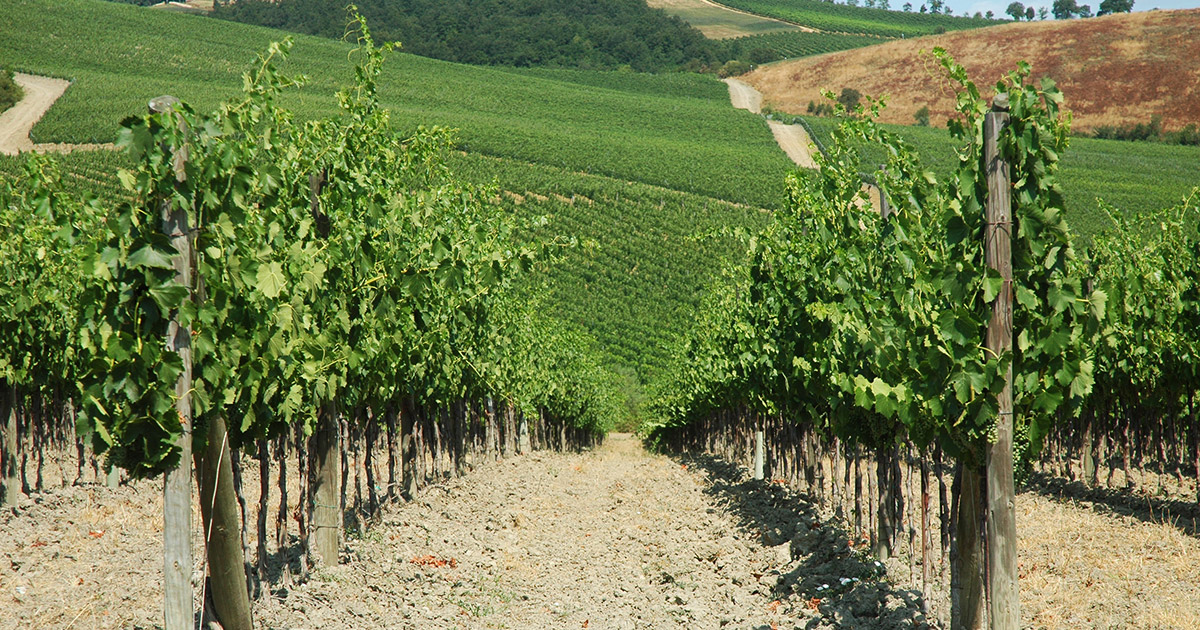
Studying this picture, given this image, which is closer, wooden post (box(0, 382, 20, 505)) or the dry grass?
the dry grass

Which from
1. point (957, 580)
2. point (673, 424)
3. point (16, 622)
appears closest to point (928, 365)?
point (957, 580)

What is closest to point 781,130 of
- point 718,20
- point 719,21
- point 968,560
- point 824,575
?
point 719,21

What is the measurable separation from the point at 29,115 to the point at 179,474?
81.7 m

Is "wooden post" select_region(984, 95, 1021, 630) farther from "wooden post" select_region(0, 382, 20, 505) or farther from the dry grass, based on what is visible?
"wooden post" select_region(0, 382, 20, 505)

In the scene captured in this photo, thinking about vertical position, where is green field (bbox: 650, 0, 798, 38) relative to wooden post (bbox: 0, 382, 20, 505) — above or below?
above

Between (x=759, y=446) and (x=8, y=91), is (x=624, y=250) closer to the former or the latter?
(x=759, y=446)

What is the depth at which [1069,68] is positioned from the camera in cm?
10025

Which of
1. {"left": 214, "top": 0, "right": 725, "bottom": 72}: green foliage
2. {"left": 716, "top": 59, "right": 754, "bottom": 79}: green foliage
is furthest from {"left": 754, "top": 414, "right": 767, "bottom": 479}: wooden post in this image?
{"left": 214, "top": 0, "right": 725, "bottom": 72}: green foliage

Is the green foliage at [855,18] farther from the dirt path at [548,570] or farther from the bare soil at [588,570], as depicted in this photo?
the bare soil at [588,570]

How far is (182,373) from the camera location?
4195 mm

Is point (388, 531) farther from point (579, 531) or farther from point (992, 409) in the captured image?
point (992, 409)

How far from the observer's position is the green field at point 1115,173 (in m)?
56.6

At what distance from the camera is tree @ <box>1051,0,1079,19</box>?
15688cm

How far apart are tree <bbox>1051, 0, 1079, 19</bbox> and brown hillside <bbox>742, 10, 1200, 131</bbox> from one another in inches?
2037
